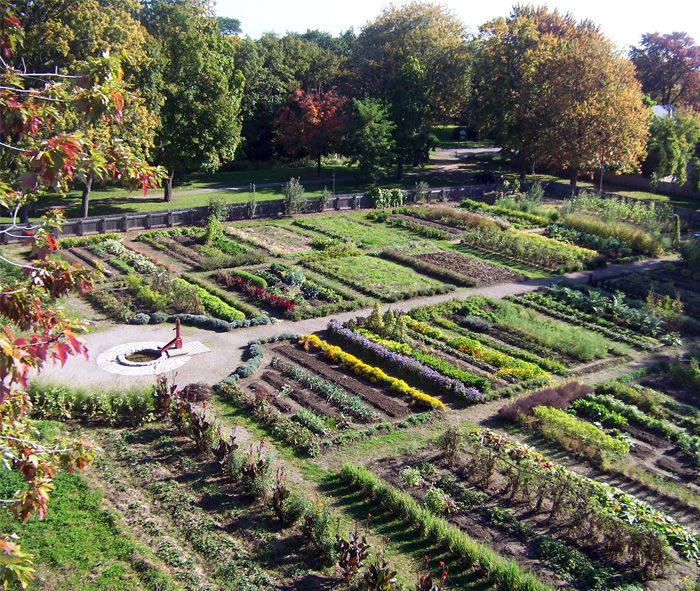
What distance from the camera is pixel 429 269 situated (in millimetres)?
26938

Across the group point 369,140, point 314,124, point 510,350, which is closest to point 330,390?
point 510,350

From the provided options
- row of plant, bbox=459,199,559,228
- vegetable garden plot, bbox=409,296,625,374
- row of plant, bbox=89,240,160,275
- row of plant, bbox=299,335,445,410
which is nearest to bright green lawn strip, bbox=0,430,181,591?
row of plant, bbox=299,335,445,410

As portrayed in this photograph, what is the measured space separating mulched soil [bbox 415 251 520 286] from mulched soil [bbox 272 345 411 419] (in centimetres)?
961

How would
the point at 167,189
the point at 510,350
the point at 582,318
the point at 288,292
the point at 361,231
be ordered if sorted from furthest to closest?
the point at 167,189 → the point at 361,231 → the point at 288,292 → the point at 582,318 → the point at 510,350

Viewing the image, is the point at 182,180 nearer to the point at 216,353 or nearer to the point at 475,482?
→ the point at 216,353

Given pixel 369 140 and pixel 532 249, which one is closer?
pixel 532 249

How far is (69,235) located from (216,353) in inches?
559

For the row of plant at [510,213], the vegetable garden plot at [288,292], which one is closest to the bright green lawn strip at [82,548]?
the vegetable garden plot at [288,292]

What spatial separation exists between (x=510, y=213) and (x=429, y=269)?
1161 cm

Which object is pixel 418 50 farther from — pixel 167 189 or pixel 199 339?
pixel 199 339

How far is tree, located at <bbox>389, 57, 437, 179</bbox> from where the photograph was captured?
46.2m

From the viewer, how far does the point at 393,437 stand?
14.6 m

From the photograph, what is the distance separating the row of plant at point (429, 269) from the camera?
1012 inches

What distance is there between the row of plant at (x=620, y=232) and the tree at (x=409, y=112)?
50.6ft
